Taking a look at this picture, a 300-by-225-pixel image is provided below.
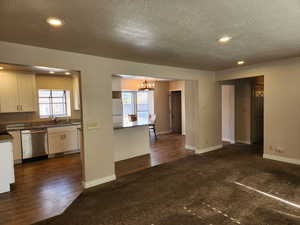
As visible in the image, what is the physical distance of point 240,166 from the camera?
4.14 m

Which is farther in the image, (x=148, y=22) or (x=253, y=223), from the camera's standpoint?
(x=253, y=223)

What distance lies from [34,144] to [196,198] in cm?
442

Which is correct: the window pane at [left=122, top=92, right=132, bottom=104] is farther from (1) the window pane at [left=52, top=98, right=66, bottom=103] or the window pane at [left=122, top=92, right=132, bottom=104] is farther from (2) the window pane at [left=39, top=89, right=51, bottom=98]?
(2) the window pane at [left=39, top=89, right=51, bottom=98]

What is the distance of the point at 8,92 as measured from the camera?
15.6ft

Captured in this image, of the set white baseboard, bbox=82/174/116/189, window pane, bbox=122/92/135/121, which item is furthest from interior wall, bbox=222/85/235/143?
white baseboard, bbox=82/174/116/189

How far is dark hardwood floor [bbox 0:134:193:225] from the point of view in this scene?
256cm

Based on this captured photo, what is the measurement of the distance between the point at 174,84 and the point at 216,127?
368 centimetres

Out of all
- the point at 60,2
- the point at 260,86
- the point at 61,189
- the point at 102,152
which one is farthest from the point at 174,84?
the point at 60,2

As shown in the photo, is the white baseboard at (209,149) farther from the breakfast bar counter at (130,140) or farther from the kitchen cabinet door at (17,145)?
the kitchen cabinet door at (17,145)

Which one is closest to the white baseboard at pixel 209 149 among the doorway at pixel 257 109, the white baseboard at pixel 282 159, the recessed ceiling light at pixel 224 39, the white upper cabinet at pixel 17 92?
the white baseboard at pixel 282 159

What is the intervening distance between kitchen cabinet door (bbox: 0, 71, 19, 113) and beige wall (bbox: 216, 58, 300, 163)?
634 cm

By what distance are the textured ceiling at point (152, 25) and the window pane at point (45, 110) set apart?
3.65 meters

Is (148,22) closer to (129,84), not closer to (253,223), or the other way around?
(253,223)

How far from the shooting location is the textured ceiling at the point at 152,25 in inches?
65.5
